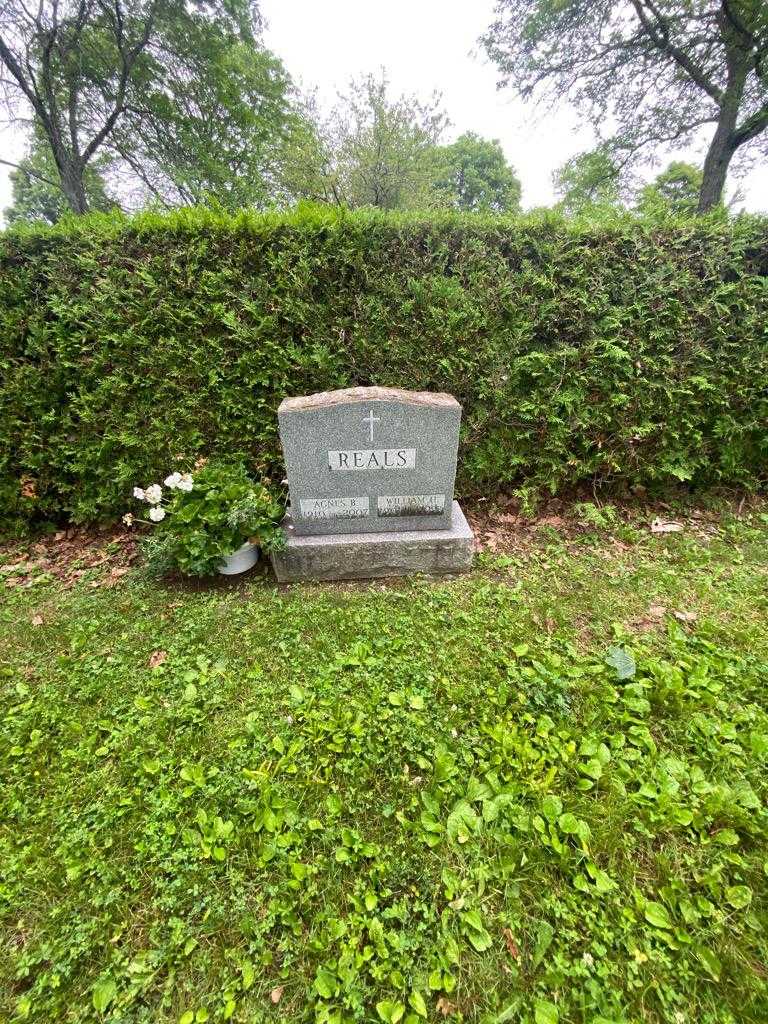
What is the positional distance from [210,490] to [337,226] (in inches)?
85.5

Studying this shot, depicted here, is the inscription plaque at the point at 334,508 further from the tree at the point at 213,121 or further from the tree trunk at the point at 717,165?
the tree at the point at 213,121

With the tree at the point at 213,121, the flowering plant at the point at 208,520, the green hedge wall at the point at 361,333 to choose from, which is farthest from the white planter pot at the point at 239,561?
the tree at the point at 213,121

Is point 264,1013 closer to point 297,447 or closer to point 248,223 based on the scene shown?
point 297,447

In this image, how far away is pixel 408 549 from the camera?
10.1ft

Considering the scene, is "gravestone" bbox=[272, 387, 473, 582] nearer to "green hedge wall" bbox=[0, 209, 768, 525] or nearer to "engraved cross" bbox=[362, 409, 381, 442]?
"engraved cross" bbox=[362, 409, 381, 442]

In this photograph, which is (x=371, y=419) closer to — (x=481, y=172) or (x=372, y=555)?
(x=372, y=555)

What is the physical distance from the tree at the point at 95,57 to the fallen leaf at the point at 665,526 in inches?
613

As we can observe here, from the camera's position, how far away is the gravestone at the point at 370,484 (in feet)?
9.22

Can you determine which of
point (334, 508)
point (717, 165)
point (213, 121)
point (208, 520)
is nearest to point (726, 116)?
point (717, 165)

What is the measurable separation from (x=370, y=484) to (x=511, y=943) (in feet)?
7.72

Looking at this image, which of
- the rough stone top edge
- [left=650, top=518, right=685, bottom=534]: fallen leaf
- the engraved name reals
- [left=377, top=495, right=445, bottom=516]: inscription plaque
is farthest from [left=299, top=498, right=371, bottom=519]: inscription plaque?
[left=650, top=518, right=685, bottom=534]: fallen leaf

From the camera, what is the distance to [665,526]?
3645mm

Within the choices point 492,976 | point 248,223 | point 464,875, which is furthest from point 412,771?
point 248,223

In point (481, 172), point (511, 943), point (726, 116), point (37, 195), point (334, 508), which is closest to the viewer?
point (511, 943)
